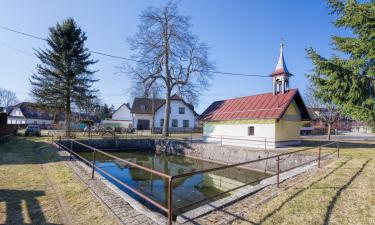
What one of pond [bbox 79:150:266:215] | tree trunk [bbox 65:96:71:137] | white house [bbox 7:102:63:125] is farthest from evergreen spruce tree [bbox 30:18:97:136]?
white house [bbox 7:102:63:125]

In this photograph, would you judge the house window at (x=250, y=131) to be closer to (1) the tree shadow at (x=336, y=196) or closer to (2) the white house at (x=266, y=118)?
(2) the white house at (x=266, y=118)

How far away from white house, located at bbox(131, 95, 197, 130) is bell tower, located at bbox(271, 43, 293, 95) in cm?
2295

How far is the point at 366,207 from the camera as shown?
5.22m

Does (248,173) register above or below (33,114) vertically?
below

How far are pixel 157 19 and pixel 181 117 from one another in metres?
19.5

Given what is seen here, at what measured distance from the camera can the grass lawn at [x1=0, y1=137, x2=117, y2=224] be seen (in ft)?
14.9

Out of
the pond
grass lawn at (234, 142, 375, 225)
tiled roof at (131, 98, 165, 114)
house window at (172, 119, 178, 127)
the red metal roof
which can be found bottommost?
the pond

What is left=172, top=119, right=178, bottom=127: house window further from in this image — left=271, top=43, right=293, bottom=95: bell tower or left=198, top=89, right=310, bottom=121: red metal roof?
A: left=271, top=43, right=293, bottom=95: bell tower

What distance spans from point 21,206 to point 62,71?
2250 cm

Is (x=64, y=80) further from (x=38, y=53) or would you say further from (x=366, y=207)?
(x=366, y=207)

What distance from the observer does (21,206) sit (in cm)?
511

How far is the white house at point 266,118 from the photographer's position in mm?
17969

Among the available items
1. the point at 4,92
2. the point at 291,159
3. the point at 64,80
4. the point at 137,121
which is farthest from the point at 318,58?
→ the point at 4,92

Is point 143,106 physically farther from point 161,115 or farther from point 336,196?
point 336,196
